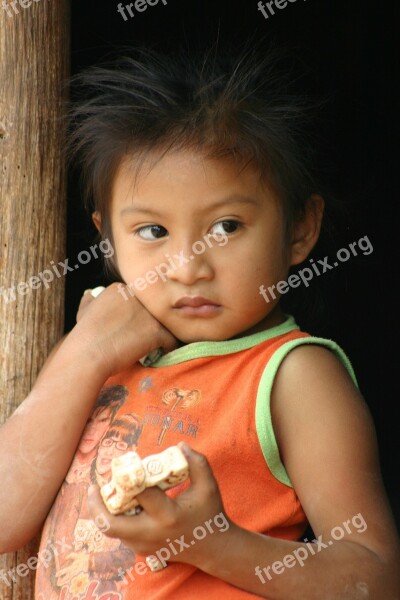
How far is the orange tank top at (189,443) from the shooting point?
1.76 meters

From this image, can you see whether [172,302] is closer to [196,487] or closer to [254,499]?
[254,499]

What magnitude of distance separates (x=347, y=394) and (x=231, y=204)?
0.43m

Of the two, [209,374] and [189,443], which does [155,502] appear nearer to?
[189,443]

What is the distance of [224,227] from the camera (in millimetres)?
1870

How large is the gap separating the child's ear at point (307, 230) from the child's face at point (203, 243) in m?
0.10

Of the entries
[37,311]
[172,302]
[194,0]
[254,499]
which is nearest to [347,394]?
[254,499]

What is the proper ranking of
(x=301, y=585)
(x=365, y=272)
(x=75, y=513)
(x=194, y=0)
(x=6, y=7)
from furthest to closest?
(x=365, y=272)
(x=194, y=0)
(x=6, y=7)
(x=75, y=513)
(x=301, y=585)

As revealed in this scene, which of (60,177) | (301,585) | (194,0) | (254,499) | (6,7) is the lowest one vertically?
(301,585)

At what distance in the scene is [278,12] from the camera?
12.2 feet

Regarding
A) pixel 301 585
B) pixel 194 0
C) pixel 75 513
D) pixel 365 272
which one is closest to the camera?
pixel 301 585

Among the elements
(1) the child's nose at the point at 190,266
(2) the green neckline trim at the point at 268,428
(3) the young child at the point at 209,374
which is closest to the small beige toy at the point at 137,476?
(3) the young child at the point at 209,374

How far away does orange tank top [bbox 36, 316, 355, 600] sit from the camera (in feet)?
5.76

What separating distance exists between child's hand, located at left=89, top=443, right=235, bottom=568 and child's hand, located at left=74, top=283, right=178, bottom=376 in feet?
1.89

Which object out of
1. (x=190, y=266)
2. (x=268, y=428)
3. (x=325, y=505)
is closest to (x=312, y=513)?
(x=325, y=505)
